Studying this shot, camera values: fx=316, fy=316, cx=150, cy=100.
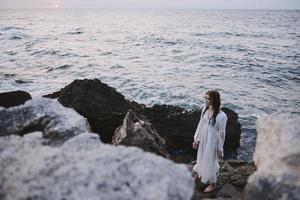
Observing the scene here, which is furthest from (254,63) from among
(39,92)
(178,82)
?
(39,92)

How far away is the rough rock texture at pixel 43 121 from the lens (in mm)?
3496

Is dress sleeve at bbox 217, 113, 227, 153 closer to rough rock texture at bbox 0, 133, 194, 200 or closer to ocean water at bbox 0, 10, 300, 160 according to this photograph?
rough rock texture at bbox 0, 133, 194, 200

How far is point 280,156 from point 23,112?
2.93 meters

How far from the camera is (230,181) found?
6.02 meters

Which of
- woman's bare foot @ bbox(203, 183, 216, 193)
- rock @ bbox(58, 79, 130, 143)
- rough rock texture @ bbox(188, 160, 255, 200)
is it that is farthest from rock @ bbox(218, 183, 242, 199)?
rock @ bbox(58, 79, 130, 143)

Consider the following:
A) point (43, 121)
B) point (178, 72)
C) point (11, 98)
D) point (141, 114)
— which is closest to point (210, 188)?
point (141, 114)

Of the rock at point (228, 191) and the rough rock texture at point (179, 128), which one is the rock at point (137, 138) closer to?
the rock at point (228, 191)

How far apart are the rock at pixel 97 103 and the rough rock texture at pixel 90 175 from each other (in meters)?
4.67

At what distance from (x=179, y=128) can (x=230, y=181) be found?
2.82 m

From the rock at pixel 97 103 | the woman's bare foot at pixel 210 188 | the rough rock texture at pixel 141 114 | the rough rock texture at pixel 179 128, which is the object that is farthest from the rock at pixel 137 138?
the rough rock texture at pixel 179 128

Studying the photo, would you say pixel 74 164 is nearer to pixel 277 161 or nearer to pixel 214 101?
pixel 277 161

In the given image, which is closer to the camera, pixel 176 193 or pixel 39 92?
pixel 176 193

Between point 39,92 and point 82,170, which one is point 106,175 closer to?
point 82,170

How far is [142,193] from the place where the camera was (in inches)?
96.7
